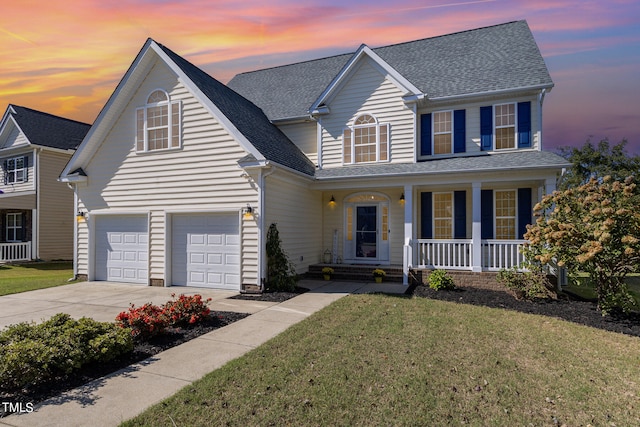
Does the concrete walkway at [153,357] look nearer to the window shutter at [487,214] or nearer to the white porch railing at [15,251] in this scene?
the window shutter at [487,214]

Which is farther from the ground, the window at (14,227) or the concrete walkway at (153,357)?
the window at (14,227)

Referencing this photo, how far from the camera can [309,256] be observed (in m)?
13.5

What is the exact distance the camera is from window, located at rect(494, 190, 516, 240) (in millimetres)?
12352

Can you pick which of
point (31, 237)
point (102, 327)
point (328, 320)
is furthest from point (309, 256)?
point (31, 237)

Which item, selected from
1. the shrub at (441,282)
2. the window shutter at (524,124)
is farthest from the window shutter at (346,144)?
the window shutter at (524,124)

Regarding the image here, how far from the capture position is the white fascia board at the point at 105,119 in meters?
11.7

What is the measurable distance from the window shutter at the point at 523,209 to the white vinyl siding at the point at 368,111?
396 cm

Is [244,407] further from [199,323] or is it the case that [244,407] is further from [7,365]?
[199,323]

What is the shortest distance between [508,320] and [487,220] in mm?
5773

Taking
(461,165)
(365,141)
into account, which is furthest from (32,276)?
(461,165)

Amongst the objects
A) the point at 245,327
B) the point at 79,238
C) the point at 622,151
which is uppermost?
the point at 622,151

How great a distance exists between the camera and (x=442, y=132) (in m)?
13.0

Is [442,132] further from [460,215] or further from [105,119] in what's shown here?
[105,119]

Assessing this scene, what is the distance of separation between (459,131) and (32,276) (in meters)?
17.9
